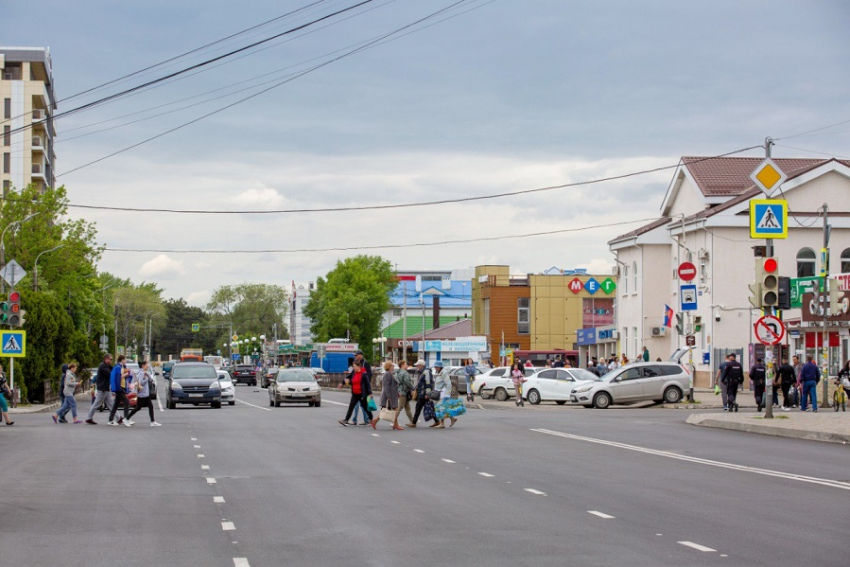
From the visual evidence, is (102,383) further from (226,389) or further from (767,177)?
(767,177)

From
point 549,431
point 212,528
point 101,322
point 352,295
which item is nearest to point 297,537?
point 212,528

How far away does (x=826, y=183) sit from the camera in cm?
5409

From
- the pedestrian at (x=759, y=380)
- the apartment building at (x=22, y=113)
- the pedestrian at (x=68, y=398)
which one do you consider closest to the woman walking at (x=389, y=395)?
the pedestrian at (x=68, y=398)

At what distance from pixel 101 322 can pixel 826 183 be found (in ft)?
177

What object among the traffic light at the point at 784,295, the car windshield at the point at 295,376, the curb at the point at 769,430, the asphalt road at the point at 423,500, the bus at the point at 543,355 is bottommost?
the asphalt road at the point at 423,500

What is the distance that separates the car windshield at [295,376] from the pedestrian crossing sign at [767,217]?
22095 millimetres

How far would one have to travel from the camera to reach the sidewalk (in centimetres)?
2465

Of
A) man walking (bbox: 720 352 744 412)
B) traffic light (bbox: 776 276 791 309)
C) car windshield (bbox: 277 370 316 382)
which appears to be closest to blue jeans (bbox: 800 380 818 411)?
man walking (bbox: 720 352 744 412)

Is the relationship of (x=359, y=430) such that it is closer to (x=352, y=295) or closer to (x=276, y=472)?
(x=276, y=472)

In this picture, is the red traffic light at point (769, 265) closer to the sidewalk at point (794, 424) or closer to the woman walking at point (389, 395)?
the sidewalk at point (794, 424)

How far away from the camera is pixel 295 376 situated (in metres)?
45.5

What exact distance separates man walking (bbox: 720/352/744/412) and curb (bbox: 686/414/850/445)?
3891 mm

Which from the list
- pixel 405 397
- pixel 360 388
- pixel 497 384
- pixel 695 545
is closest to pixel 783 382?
pixel 405 397

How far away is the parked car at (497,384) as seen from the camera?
49.6 metres
